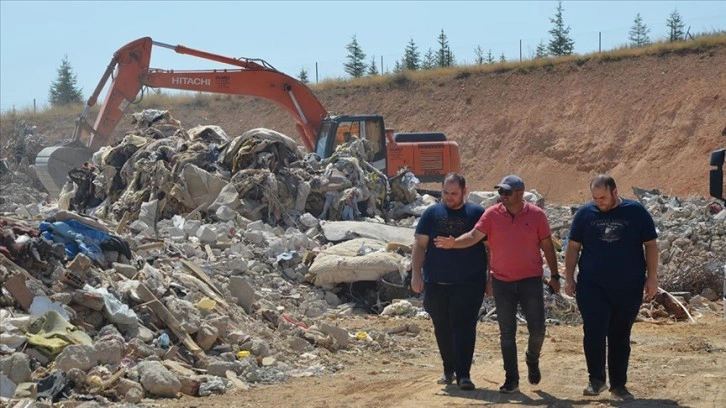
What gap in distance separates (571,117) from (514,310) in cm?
3605

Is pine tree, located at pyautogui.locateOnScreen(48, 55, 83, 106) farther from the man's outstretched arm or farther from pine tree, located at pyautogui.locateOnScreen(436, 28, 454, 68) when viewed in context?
the man's outstretched arm

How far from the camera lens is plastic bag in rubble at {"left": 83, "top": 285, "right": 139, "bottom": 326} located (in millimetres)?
10078

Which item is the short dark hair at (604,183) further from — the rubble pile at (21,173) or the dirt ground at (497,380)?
the rubble pile at (21,173)

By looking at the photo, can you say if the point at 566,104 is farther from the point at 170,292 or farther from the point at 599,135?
the point at 170,292

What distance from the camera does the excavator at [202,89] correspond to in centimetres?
2517

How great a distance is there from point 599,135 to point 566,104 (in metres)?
2.69

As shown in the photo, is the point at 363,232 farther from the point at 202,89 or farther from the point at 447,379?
the point at 202,89

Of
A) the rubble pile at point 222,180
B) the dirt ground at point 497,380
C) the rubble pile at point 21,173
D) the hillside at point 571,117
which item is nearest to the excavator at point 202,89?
the rubble pile at point 21,173

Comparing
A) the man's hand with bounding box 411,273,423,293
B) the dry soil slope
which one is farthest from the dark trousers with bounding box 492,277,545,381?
the dry soil slope

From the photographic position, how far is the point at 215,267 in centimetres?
1484

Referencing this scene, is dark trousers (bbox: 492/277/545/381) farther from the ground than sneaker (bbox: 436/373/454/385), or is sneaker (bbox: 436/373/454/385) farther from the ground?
dark trousers (bbox: 492/277/545/381)

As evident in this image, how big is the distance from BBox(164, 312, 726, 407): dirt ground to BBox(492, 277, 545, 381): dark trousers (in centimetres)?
32

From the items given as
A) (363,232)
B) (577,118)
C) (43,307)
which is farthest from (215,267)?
(577,118)

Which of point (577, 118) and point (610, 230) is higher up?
point (577, 118)
